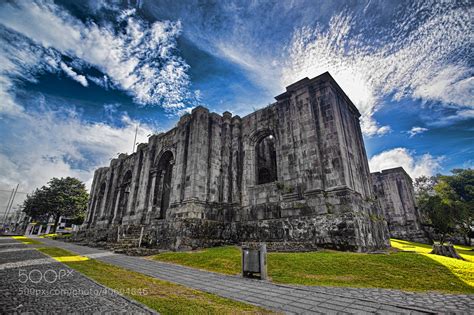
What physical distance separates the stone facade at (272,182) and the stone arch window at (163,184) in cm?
7

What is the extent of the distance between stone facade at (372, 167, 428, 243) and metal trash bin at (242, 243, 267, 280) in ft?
70.3

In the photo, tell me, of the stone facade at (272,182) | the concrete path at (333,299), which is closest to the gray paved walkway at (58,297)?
the concrete path at (333,299)

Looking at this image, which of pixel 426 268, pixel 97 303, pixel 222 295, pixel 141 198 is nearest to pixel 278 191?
pixel 426 268

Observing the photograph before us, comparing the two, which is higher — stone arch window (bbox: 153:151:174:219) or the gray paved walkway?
stone arch window (bbox: 153:151:174:219)

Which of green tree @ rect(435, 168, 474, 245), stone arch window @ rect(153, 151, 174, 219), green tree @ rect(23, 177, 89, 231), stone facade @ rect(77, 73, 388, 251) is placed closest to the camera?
stone facade @ rect(77, 73, 388, 251)

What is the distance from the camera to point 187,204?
39.4 ft

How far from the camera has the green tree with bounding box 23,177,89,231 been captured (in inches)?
1470

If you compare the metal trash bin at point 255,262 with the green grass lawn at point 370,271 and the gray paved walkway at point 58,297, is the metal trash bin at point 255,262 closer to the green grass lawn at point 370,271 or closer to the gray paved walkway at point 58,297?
the green grass lawn at point 370,271

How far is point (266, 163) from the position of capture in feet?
53.3

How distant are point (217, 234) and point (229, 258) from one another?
4.37 m

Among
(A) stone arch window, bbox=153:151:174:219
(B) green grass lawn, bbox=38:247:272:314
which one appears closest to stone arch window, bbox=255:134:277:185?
(A) stone arch window, bbox=153:151:174:219

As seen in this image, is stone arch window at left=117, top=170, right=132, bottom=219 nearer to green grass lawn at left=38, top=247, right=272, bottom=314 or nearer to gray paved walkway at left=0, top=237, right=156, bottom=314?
gray paved walkway at left=0, top=237, right=156, bottom=314

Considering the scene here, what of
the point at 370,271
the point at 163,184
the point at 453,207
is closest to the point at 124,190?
the point at 163,184

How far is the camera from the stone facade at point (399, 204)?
66.9 feet
